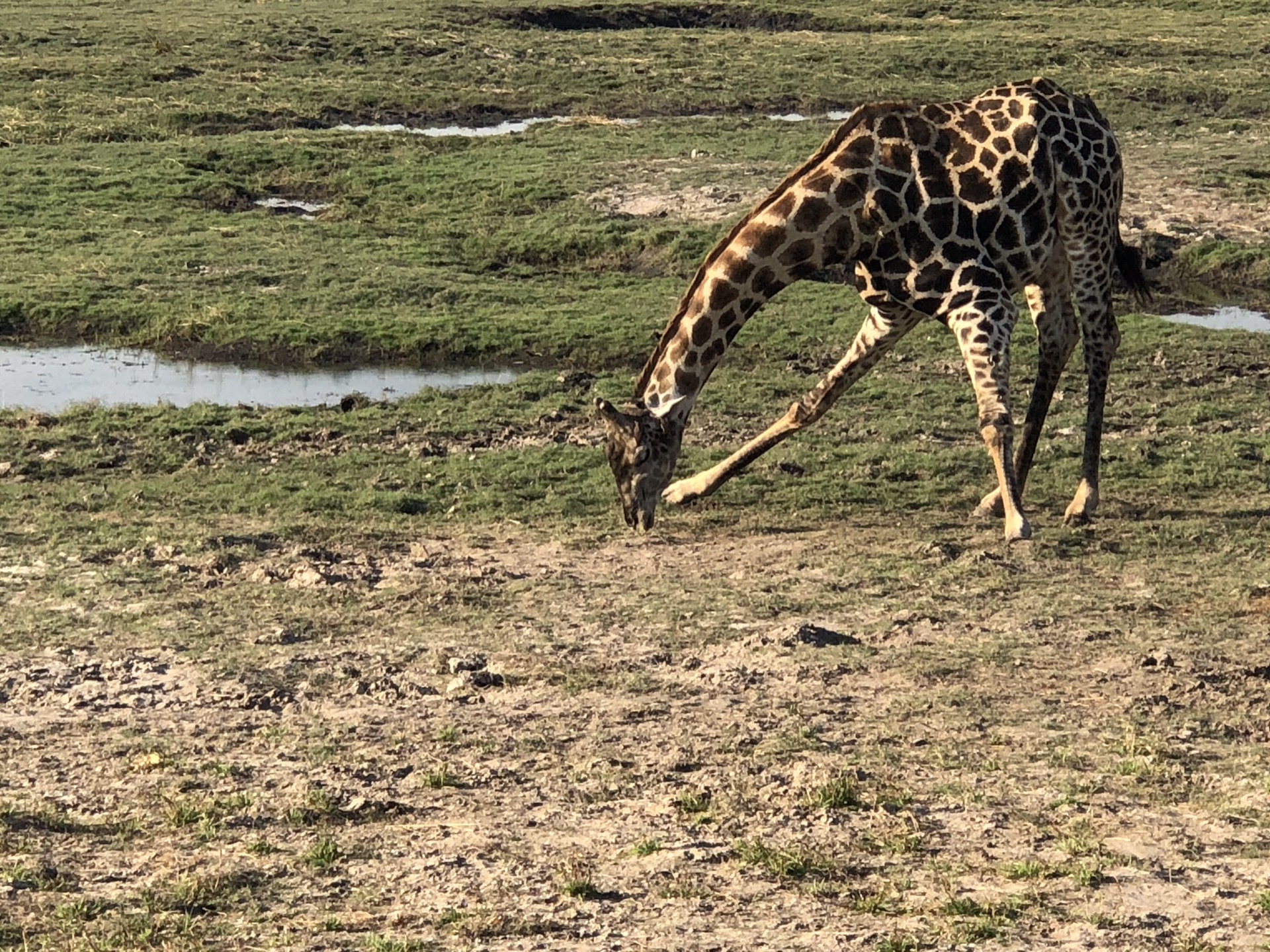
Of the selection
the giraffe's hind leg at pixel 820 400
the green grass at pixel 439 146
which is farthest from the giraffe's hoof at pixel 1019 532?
the green grass at pixel 439 146

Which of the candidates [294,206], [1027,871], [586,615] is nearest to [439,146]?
[294,206]

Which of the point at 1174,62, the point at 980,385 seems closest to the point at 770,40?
the point at 1174,62

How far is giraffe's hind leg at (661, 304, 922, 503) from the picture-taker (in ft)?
36.4

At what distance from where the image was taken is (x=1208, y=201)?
20.8 metres

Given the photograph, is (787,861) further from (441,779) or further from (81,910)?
(81,910)

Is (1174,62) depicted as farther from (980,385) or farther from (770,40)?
(980,385)

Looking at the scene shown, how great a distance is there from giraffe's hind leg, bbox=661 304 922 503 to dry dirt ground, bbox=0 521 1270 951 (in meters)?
0.93

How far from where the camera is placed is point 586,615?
9.38m

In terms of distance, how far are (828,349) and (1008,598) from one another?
6593mm

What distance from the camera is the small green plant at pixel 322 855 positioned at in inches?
257

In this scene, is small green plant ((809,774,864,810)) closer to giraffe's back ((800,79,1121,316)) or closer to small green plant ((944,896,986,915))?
small green plant ((944,896,986,915))

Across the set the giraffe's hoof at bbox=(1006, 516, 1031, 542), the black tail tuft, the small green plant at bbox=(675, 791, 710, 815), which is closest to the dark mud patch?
the black tail tuft

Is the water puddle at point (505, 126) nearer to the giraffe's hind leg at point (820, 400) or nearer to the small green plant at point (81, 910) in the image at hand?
the giraffe's hind leg at point (820, 400)

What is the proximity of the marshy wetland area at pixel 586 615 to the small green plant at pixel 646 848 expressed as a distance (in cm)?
13
